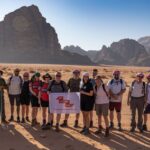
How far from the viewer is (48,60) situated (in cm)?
16700

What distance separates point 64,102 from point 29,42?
164 meters

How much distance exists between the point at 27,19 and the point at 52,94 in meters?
172

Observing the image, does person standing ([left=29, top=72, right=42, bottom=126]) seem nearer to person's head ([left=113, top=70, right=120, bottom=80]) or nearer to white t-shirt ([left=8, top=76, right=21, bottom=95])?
white t-shirt ([left=8, top=76, right=21, bottom=95])

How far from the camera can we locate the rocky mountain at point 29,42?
168375 millimetres

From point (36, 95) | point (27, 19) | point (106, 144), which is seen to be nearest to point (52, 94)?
point (36, 95)

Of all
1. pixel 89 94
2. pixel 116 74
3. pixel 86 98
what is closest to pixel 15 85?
pixel 86 98

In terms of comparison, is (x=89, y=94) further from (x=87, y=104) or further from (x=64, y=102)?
(x=64, y=102)

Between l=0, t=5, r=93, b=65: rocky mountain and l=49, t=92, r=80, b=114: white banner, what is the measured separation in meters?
151

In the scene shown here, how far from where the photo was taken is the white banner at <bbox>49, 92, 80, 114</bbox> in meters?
12.3

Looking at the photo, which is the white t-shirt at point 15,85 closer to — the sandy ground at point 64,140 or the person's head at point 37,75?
the person's head at point 37,75

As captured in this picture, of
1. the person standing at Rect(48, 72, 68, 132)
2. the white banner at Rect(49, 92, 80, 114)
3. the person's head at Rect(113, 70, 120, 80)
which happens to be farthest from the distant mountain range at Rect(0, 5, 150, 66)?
the person's head at Rect(113, 70, 120, 80)

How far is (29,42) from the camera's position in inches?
6870

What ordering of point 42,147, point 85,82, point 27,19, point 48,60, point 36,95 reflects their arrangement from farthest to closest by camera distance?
point 27,19, point 48,60, point 36,95, point 85,82, point 42,147

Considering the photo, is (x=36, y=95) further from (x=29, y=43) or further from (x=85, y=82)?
(x=29, y=43)
